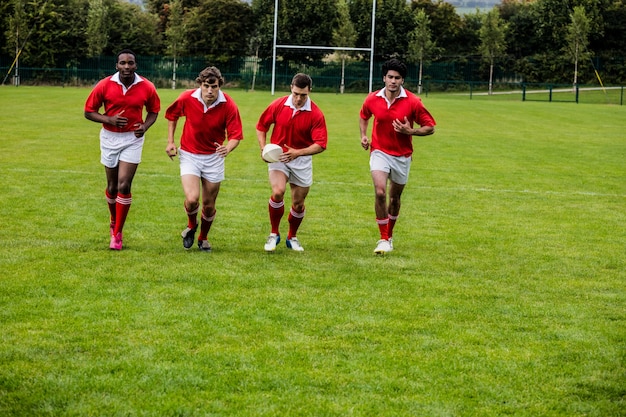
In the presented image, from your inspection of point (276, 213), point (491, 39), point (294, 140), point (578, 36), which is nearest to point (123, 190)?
point (276, 213)

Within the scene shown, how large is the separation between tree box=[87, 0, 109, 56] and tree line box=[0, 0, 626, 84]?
102 mm

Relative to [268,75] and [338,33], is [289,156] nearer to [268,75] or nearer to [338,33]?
[268,75]

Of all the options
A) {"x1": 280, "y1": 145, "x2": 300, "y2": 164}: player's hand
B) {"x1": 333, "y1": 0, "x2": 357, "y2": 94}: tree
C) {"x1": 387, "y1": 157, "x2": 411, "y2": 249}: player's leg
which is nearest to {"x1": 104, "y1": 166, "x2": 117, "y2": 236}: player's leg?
{"x1": 280, "y1": 145, "x2": 300, "y2": 164}: player's hand

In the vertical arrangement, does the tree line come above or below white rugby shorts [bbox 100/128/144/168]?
above

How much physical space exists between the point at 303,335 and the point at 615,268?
181 inches

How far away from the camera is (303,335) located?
7.07 metres

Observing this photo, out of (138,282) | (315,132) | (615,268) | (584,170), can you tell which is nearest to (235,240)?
(315,132)

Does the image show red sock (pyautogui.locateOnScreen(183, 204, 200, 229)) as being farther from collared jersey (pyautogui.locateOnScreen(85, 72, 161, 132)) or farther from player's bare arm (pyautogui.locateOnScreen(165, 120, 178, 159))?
collared jersey (pyautogui.locateOnScreen(85, 72, 161, 132))

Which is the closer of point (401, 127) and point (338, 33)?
point (401, 127)

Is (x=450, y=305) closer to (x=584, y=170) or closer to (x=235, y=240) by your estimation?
(x=235, y=240)

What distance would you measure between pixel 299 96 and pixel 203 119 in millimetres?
1082

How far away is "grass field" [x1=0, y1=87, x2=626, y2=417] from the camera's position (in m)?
5.81

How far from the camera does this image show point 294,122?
1073 cm

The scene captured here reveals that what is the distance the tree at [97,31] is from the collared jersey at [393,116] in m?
59.7
